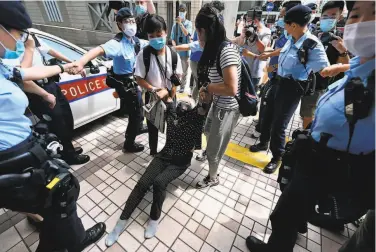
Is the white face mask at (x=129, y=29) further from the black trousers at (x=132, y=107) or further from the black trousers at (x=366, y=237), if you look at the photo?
the black trousers at (x=366, y=237)

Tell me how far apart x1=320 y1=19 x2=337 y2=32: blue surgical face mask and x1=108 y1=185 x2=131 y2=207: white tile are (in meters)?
3.35

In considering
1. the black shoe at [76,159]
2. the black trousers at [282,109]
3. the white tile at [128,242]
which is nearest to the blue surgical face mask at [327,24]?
the black trousers at [282,109]

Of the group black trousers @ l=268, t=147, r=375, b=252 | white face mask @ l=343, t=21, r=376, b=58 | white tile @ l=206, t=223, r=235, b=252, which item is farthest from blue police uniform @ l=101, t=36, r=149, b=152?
white face mask @ l=343, t=21, r=376, b=58

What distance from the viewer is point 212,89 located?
1.70m

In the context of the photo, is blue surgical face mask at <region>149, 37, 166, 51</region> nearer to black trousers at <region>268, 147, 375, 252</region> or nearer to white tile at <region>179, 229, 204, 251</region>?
black trousers at <region>268, 147, 375, 252</region>

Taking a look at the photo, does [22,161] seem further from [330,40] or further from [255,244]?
[330,40]

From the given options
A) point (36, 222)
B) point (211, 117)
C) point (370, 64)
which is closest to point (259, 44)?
point (211, 117)

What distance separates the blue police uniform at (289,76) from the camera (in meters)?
1.96

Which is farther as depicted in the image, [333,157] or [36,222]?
[36,222]

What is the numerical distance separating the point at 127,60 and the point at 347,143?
2.50 meters

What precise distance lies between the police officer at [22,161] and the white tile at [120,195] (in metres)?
0.77

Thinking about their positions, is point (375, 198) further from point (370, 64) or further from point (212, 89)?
point (212, 89)

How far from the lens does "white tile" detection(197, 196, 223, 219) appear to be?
2.04 m

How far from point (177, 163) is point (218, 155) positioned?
51 cm
